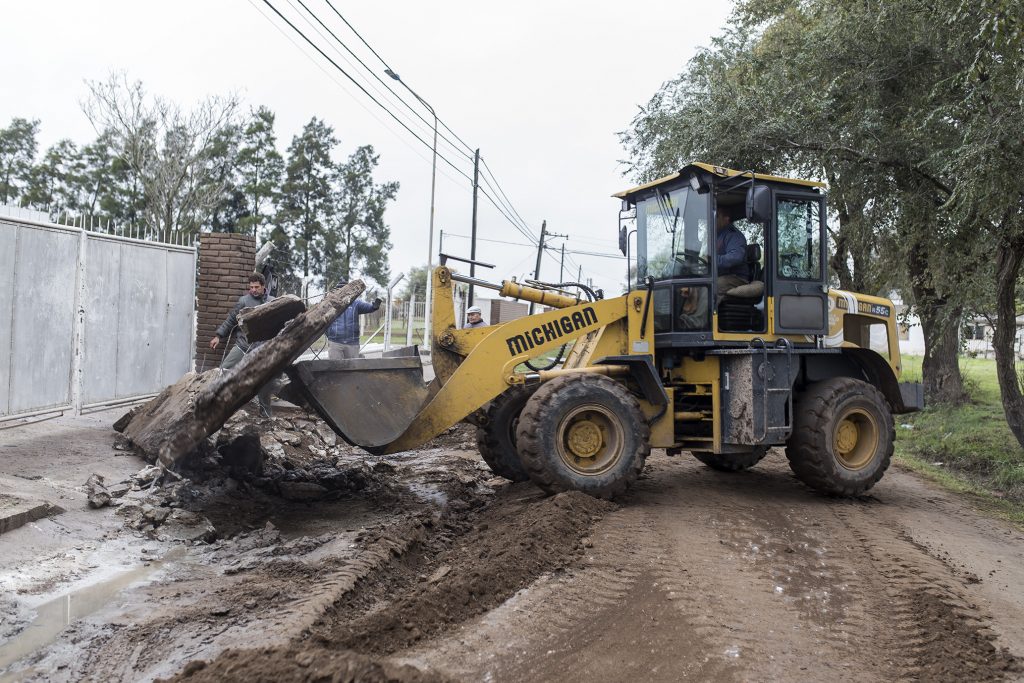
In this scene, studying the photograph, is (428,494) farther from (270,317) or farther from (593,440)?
(270,317)

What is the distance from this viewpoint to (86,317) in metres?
8.61

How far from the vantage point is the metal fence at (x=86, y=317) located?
7.66m

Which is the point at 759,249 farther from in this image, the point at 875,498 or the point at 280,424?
the point at 280,424

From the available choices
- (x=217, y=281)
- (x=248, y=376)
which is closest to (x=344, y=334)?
(x=217, y=281)

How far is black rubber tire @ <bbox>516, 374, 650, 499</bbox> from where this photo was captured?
6.84 metres

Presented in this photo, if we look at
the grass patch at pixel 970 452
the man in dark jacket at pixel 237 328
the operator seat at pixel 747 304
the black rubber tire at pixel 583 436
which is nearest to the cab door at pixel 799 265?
the operator seat at pixel 747 304

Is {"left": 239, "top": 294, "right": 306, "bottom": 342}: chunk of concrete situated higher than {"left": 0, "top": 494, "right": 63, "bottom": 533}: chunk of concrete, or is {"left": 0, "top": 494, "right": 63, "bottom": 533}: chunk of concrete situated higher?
{"left": 239, "top": 294, "right": 306, "bottom": 342}: chunk of concrete

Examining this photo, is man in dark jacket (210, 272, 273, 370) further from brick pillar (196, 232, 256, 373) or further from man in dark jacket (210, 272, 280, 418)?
brick pillar (196, 232, 256, 373)

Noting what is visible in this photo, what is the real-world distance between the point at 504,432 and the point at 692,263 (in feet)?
7.59

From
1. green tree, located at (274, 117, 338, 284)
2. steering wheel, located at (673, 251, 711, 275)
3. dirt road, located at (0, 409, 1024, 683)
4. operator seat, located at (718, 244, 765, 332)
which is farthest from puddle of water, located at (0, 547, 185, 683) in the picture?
green tree, located at (274, 117, 338, 284)

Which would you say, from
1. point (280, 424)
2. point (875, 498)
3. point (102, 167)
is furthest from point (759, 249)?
point (102, 167)

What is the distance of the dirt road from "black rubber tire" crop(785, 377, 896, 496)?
0.35m

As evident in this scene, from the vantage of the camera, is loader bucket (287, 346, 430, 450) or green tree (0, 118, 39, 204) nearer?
loader bucket (287, 346, 430, 450)

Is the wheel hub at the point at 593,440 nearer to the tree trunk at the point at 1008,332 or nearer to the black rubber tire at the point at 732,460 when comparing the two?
the black rubber tire at the point at 732,460
